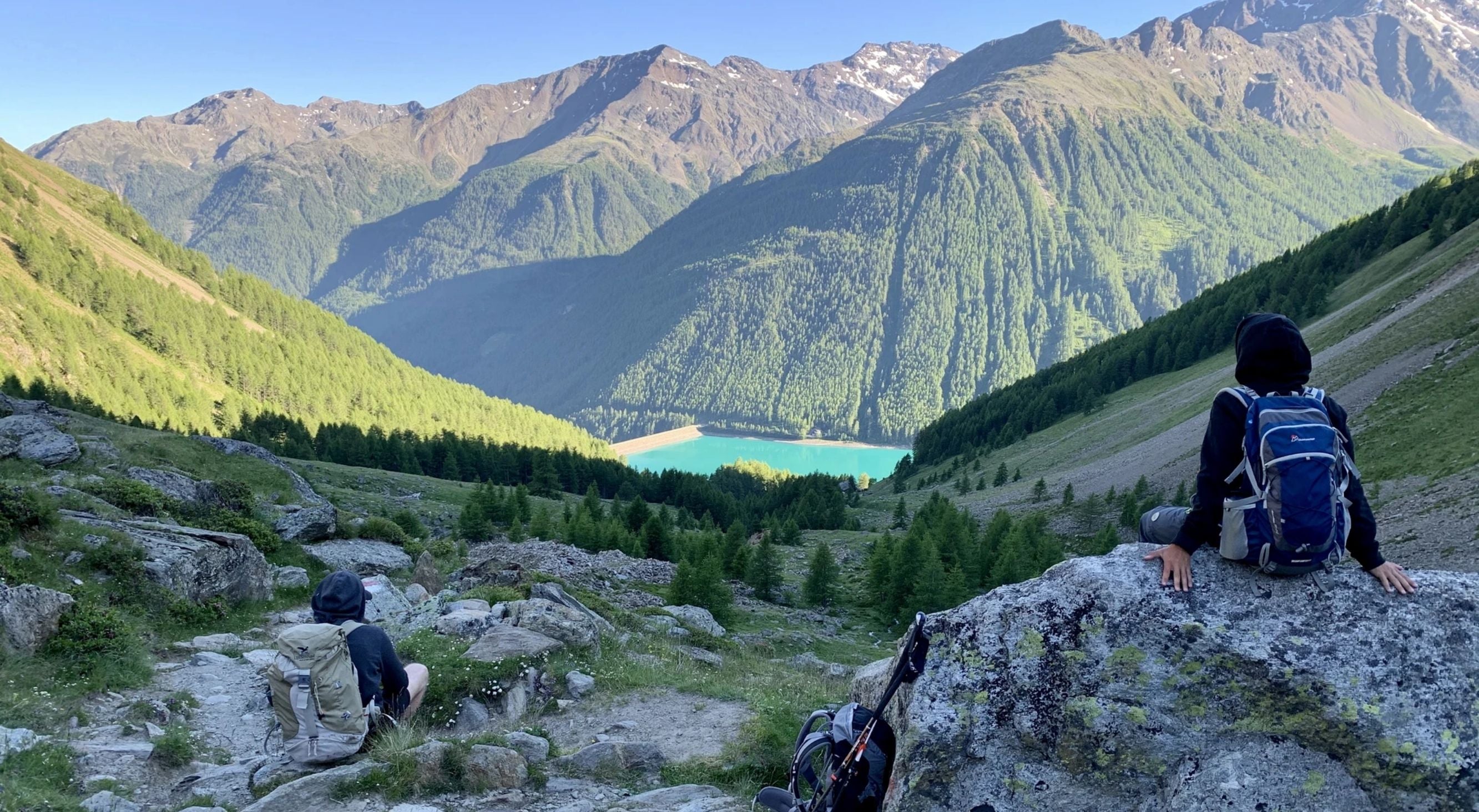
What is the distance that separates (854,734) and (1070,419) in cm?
10573

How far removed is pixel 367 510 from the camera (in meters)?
45.7

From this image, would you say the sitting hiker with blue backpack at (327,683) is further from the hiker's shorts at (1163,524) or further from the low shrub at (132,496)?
the low shrub at (132,496)

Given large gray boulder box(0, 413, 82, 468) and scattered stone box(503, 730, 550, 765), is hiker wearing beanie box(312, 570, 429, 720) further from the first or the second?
large gray boulder box(0, 413, 82, 468)

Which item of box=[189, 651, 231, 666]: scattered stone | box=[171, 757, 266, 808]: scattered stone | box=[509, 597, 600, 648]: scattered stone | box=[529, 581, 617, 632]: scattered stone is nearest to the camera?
box=[171, 757, 266, 808]: scattered stone

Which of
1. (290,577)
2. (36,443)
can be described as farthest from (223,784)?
(36,443)

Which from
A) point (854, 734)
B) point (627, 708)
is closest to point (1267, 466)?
point (854, 734)

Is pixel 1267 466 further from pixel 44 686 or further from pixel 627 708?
pixel 44 686

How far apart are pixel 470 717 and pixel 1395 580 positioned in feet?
37.4

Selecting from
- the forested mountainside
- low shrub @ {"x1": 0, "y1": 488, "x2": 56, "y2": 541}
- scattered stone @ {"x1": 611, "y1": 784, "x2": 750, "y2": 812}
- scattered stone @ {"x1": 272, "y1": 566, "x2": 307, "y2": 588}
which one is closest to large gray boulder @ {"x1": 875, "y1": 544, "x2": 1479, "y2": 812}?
scattered stone @ {"x1": 611, "y1": 784, "x2": 750, "y2": 812}

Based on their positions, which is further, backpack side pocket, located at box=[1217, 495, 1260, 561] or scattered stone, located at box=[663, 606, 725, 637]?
scattered stone, located at box=[663, 606, 725, 637]

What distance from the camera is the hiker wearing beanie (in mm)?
9102

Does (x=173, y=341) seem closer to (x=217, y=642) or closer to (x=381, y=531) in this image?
(x=381, y=531)

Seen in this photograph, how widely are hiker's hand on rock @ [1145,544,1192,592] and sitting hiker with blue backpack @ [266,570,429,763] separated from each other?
8.51 meters

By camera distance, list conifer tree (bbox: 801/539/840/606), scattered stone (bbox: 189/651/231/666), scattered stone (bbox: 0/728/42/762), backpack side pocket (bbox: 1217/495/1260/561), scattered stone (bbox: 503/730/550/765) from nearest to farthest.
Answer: backpack side pocket (bbox: 1217/495/1260/561)
scattered stone (bbox: 0/728/42/762)
scattered stone (bbox: 503/730/550/765)
scattered stone (bbox: 189/651/231/666)
conifer tree (bbox: 801/539/840/606)
